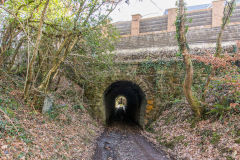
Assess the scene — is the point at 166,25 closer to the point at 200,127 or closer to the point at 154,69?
the point at 154,69

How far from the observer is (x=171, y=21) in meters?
14.2

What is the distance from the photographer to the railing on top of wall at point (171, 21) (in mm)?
12828

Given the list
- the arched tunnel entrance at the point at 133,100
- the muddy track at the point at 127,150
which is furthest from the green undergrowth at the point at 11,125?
the arched tunnel entrance at the point at 133,100

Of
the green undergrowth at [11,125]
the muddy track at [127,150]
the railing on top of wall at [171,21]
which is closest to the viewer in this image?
the green undergrowth at [11,125]

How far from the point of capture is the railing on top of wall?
42.1 feet

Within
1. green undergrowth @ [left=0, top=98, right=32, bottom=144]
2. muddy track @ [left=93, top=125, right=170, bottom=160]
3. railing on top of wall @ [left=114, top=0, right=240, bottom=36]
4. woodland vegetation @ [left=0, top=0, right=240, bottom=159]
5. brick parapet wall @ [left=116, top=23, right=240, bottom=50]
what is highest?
railing on top of wall @ [left=114, top=0, right=240, bottom=36]

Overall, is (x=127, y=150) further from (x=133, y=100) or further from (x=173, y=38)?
(x=133, y=100)

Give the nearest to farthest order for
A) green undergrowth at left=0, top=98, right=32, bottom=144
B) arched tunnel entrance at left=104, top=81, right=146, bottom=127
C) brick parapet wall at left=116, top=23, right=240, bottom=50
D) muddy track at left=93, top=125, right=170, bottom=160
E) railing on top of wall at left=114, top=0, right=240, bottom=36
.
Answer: green undergrowth at left=0, top=98, right=32, bottom=144 < muddy track at left=93, top=125, right=170, bottom=160 < brick parapet wall at left=116, top=23, right=240, bottom=50 < railing on top of wall at left=114, top=0, right=240, bottom=36 < arched tunnel entrance at left=104, top=81, right=146, bottom=127

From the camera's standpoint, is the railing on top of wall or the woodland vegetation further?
the railing on top of wall

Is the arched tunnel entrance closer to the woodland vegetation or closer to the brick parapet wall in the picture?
the brick parapet wall

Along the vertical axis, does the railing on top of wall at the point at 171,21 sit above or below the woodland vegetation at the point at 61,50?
above

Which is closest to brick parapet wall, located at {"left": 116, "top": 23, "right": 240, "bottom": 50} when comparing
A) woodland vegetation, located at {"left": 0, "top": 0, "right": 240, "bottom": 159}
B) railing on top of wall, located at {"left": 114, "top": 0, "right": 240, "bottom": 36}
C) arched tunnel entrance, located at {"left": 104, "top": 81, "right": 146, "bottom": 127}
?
railing on top of wall, located at {"left": 114, "top": 0, "right": 240, "bottom": 36}

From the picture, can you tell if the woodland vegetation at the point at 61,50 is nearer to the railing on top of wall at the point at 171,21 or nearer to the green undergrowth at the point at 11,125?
the green undergrowth at the point at 11,125

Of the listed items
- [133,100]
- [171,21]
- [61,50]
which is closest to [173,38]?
[171,21]
